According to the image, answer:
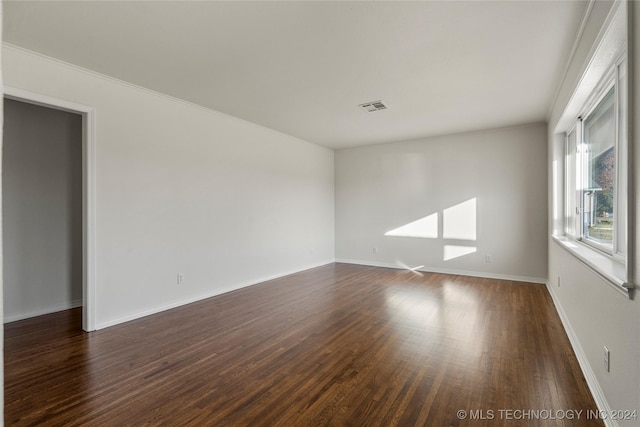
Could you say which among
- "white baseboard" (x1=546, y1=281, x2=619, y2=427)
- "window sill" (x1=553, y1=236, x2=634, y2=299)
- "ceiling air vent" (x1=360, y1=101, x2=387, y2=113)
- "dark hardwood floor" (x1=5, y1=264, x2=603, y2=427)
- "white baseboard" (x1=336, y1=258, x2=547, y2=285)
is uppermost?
"ceiling air vent" (x1=360, y1=101, x2=387, y2=113)

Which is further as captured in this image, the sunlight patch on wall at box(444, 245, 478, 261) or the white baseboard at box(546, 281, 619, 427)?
the sunlight patch on wall at box(444, 245, 478, 261)

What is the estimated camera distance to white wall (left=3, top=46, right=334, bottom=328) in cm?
345

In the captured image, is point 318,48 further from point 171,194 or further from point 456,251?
point 456,251

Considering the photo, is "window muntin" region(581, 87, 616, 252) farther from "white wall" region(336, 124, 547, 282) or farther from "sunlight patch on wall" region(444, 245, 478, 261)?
"sunlight patch on wall" region(444, 245, 478, 261)

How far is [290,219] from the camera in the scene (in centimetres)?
614

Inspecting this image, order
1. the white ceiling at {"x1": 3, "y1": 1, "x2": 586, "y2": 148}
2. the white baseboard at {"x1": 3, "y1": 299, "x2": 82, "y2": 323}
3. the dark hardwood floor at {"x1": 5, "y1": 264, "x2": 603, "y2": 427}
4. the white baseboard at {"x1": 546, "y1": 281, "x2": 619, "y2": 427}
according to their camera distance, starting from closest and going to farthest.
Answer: the white baseboard at {"x1": 546, "y1": 281, "x2": 619, "y2": 427}, the dark hardwood floor at {"x1": 5, "y1": 264, "x2": 603, "y2": 427}, the white ceiling at {"x1": 3, "y1": 1, "x2": 586, "y2": 148}, the white baseboard at {"x1": 3, "y1": 299, "x2": 82, "y2": 323}

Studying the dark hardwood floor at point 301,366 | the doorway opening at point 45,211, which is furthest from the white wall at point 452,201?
the doorway opening at point 45,211

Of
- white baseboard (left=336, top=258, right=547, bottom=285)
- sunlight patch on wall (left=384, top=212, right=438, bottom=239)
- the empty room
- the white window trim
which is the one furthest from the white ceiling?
white baseboard (left=336, top=258, right=547, bottom=285)

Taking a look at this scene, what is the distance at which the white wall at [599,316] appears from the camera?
1597mm

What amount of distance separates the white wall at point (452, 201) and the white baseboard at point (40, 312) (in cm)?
478

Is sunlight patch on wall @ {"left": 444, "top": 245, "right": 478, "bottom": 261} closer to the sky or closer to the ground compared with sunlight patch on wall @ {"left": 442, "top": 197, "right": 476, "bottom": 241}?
closer to the ground

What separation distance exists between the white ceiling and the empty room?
0.02 meters

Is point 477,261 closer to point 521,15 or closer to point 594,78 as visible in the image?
point 594,78

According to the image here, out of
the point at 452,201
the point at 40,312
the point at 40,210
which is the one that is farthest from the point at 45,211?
the point at 452,201
